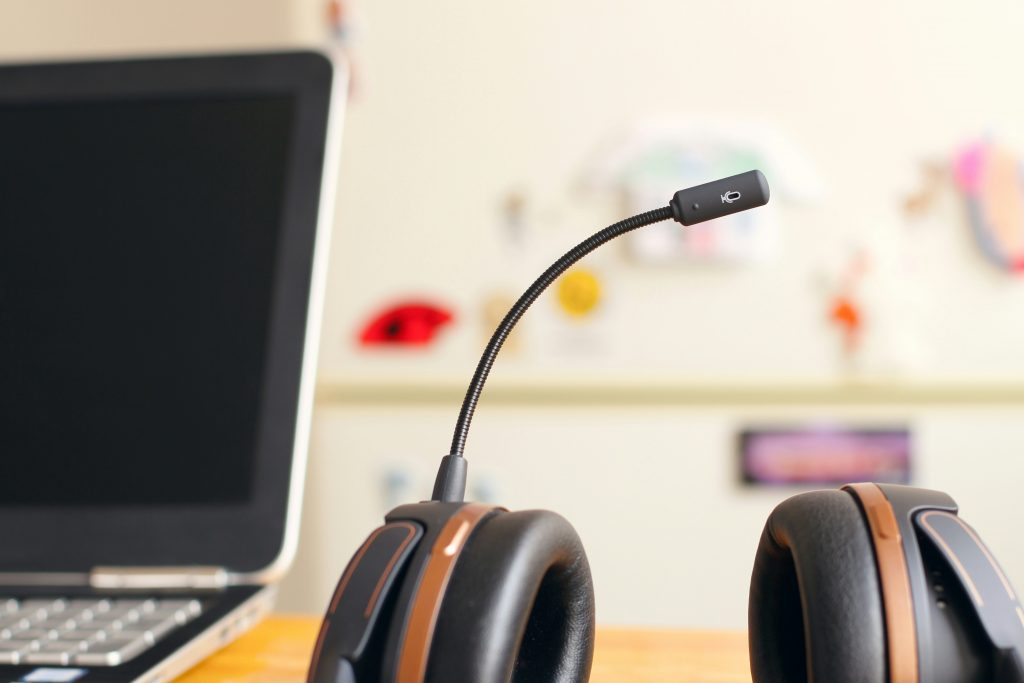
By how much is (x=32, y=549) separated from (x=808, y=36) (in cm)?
116

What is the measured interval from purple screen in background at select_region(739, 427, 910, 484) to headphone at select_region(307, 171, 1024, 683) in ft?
3.25

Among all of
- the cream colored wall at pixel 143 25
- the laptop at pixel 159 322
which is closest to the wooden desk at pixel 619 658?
the laptop at pixel 159 322

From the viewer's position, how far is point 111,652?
0.36 m

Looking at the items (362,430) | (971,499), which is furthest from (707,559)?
(362,430)

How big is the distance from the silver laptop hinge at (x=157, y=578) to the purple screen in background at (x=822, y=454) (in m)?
0.96

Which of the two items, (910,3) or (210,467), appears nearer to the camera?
(210,467)

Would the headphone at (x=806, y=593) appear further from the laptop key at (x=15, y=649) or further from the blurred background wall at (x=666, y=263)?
the blurred background wall at (x=666, y=263)

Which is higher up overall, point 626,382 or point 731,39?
point 731,39

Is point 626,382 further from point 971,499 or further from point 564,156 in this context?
point 971,499

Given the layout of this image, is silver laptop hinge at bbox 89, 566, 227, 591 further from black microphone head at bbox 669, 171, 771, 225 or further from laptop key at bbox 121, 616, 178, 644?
black microphone head at bbox 669, 171, 771, 225

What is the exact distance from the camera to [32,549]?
47cm

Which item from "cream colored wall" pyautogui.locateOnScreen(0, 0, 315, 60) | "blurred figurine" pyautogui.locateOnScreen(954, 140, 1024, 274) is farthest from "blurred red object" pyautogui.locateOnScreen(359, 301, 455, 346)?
"blurred figurine" pyautogui.locateOnScreen(954, 140, 1024, 274)

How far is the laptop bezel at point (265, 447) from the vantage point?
17.9 inches

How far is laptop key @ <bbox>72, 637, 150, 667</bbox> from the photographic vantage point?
36 centimetres
